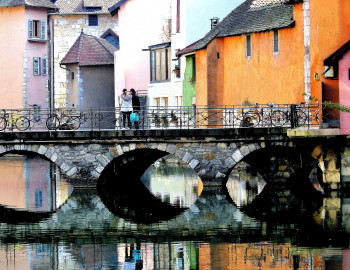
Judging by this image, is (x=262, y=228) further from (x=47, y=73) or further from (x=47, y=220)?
(x=47, y=73)

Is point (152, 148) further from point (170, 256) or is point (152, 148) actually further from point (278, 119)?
point (170, 256)

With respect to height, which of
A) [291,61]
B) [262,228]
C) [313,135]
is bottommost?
[262,228]

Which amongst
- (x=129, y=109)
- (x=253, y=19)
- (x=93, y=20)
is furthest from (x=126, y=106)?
(x=93, y=20)

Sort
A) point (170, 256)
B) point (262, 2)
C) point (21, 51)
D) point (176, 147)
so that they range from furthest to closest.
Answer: point (21, 51), point (262, 2), point (176, 147), point (170, 256)

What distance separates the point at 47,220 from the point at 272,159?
36.9 ft

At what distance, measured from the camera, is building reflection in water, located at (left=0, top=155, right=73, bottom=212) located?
37.0 meters

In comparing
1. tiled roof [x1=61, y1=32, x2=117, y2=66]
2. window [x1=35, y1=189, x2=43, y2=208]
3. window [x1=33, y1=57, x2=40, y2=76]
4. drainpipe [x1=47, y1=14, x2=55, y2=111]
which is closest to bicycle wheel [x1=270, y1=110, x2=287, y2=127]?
window [x1=35, y1=189, x2=43, y2=208]

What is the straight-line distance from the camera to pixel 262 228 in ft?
96.0

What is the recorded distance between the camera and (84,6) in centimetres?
7494

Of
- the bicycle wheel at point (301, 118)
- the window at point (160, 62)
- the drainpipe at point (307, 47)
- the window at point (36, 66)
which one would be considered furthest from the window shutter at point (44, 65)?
the bicycle wheel at point (301, 118)

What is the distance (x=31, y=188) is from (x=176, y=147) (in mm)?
7504

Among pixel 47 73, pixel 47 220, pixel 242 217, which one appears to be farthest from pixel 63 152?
pixel 47 73

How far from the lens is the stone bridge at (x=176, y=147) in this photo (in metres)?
38.0

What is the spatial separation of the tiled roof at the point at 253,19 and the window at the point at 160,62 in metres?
6.30
